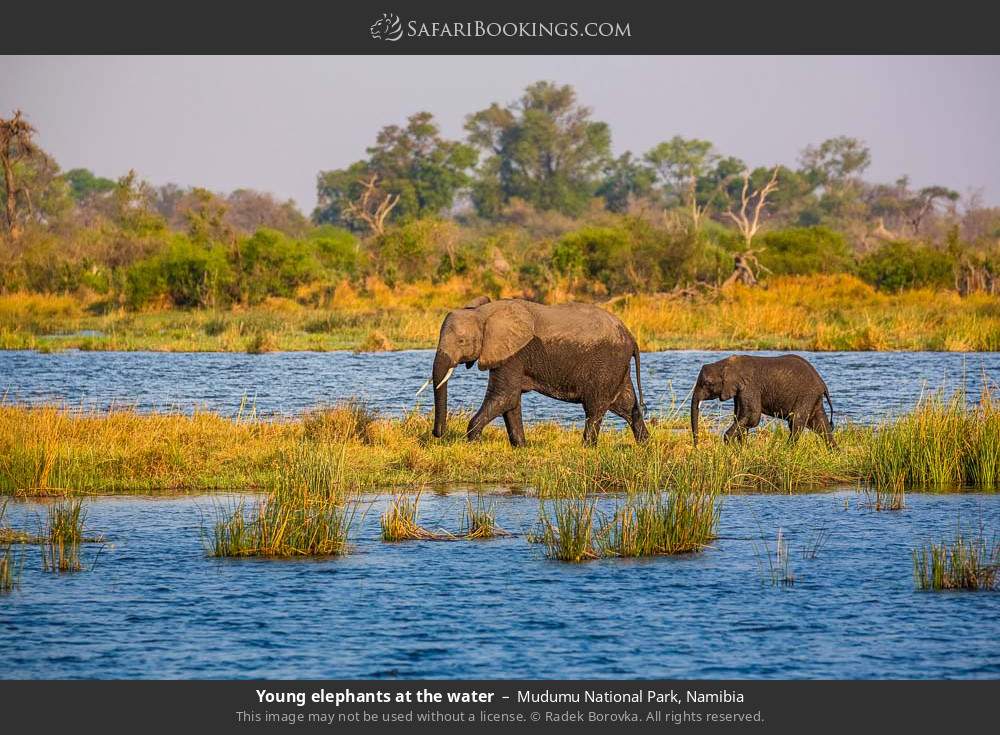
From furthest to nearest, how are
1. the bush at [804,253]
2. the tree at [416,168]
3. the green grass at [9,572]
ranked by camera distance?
Answer: the tree at [416,168] → the bush at [804,253] → the green grass at [9,572]

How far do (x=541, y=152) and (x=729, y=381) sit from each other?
7474 cm

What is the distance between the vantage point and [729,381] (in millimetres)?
16062

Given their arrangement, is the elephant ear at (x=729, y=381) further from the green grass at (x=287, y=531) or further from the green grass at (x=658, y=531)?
the green grass at (x=287, y=531)

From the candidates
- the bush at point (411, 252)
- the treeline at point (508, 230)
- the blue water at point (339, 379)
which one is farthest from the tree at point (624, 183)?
the blue water at point (339, 379)

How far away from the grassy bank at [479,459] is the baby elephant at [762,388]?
1.04 ft

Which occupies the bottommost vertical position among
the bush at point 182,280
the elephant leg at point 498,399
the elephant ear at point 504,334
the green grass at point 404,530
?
the green grass at point 404,530

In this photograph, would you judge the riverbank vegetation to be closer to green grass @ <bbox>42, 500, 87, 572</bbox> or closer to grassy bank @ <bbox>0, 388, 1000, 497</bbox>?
grassy bank @ <bbox>0, 388, 1000, 497</bbox>

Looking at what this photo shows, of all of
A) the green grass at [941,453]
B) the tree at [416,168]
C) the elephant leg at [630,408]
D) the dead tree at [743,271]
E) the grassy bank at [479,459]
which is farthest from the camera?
the tree at [416,168]

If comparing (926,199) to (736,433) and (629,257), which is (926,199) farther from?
(736,433)

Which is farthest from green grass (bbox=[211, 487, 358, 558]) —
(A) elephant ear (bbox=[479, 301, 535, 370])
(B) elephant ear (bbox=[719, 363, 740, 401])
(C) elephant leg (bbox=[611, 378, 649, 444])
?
(B) elephant ear (bbox=[719, 363, 740, 401])

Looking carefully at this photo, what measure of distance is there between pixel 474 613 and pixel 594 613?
0.80 meters

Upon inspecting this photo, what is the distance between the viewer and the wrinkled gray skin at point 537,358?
1602 centimetres

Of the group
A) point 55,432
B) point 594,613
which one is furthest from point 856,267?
point 594,613

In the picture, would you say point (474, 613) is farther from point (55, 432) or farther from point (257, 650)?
point (55, 432)
